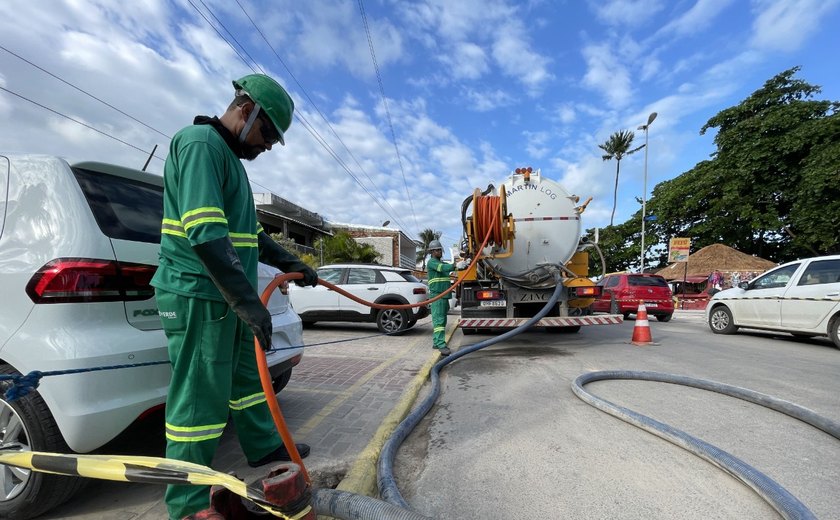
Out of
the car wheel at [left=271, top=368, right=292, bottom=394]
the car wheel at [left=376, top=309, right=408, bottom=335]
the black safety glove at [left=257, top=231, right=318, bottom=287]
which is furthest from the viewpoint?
the car wheel at [left=376, top=309, right=408, bottom=335]

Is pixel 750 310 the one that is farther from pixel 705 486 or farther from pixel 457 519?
pixel 457 519

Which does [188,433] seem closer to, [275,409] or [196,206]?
[275,409]

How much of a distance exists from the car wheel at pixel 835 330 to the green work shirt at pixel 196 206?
30.1 feet

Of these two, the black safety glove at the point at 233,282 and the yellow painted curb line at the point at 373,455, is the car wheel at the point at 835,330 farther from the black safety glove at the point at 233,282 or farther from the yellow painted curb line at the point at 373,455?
the black safety glove at the point at 233,282

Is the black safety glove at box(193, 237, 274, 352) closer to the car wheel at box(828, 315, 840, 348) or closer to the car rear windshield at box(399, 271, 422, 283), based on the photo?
the car rear windshield at box(399, 271, 422, 283)

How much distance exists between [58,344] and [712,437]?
393cm

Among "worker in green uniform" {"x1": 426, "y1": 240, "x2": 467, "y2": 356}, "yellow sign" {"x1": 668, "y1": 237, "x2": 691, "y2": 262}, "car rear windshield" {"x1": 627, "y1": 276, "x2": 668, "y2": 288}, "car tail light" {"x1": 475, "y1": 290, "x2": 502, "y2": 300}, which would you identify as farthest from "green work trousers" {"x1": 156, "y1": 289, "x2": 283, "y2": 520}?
"yellow sign" {"x1": 668, "y1": 237, "x2": 691, "y2": 262}

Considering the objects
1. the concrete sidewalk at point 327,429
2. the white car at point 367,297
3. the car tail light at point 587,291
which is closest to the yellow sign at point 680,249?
the car tail light at point 587,291

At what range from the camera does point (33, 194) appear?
1927 millimetres

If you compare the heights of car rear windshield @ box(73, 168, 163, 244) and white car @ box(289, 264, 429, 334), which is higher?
car rear windshield @ box(73, 168, 163, 244)

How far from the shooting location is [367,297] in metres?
8.29

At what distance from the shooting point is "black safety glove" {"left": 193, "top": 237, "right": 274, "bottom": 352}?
1.53 m

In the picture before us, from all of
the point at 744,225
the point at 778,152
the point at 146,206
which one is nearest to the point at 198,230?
the point at 146,206

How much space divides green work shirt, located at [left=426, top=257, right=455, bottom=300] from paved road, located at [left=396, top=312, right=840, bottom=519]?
172 cm
